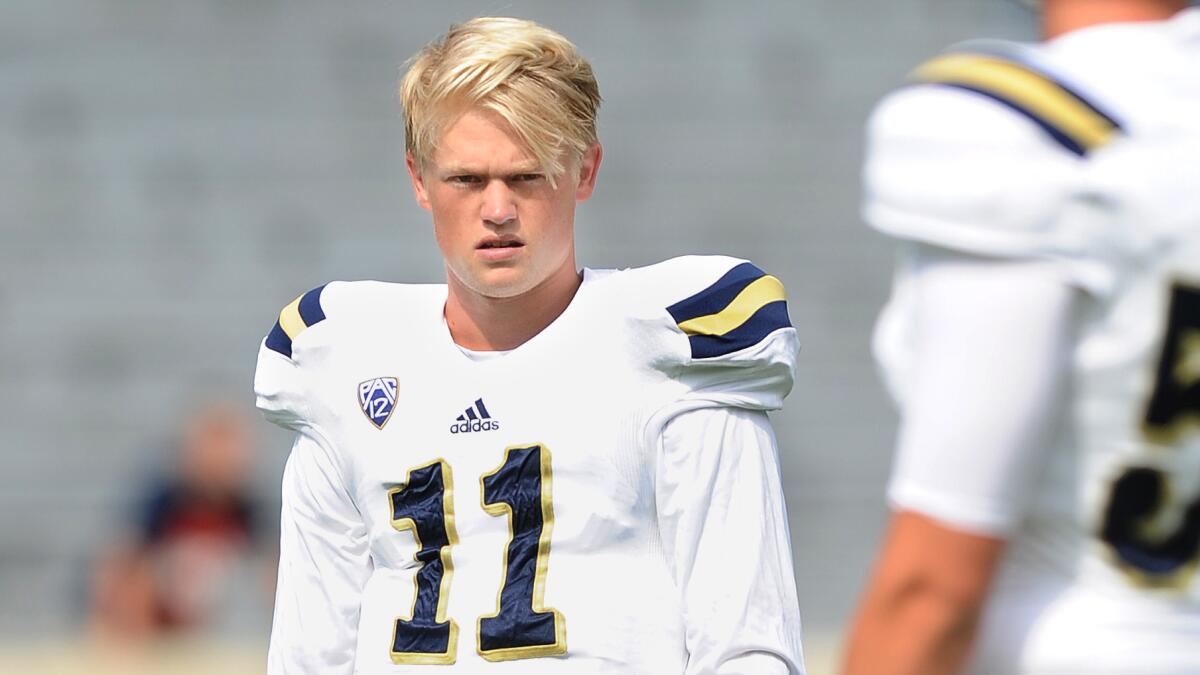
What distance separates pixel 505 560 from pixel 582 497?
112 mm

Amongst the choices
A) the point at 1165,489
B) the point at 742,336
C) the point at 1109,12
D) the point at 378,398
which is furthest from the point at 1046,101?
the point at 378,398

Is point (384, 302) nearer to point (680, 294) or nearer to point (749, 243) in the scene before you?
point (680, 294)

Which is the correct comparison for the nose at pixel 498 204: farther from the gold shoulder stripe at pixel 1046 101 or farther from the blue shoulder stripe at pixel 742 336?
the gold shoulder stripe at pixel 1046 101

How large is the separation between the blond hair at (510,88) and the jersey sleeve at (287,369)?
278 millimetres

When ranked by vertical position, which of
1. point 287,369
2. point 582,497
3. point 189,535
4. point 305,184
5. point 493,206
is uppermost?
point 305,184

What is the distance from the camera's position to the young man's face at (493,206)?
86.3 inches

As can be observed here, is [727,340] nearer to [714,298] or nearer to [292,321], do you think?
[714,298]

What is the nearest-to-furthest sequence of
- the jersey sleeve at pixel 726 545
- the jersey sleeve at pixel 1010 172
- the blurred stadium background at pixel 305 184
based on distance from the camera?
the jersey sleeve at pixel 1010 172
the jersey sleeve at pixel 726 545
the blurred stadium background at pixel 305 184

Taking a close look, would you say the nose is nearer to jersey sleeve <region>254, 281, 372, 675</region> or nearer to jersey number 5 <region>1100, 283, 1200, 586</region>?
jersey sleeve <region>254, 281, 372, 675</region>

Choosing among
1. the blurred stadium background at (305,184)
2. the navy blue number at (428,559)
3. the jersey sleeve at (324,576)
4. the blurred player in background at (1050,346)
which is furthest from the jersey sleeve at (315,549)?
the blurred stadium background at (305,184)

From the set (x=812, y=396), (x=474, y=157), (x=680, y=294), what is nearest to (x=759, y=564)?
(x=680, y=294)

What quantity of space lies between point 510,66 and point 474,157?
11cm

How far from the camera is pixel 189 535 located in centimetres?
772

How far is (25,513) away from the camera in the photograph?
945 cm
